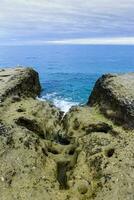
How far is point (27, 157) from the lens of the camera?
890 centimetres

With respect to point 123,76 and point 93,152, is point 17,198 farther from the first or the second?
point 123,76

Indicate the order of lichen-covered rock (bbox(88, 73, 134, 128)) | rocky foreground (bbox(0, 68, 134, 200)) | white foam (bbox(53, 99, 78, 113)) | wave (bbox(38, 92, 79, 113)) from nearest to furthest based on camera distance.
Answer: rocky foreground (bbox(0, 68, 134, 200)) < lichen-covered rock (bbox(88, 73, 134, 128)) < white foam (bbox(53, 99, 78, 113)) < wave (bbox(38, 92, 79, 113))

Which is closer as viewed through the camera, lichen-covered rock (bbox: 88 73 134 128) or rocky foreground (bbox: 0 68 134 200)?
rocky foreground (bbox: 0 68 134 200)

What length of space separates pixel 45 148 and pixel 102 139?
124 centimetres

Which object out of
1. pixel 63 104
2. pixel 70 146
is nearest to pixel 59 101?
pixel 63 104

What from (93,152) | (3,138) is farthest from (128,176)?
(3,138)

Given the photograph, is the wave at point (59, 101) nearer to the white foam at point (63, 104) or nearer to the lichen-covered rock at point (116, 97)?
the white foam at point (63, 104)

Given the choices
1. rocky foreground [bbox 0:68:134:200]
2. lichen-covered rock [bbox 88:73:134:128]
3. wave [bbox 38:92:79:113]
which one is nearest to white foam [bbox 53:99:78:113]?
wave [bbox 38:92:79:113]

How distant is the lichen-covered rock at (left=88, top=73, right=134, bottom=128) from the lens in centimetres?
1098

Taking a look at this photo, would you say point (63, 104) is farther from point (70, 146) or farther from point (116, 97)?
point (70, 146)

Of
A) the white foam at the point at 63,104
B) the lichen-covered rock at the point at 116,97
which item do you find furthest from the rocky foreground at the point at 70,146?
the white foam at the point at 63,104

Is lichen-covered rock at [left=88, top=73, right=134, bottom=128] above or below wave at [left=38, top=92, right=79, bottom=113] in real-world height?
above

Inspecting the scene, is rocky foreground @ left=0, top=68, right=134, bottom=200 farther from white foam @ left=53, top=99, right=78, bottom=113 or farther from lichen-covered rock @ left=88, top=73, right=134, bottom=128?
white foam @ left=53, top=99, right=78, bottom=113

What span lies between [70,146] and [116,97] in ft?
6.98
